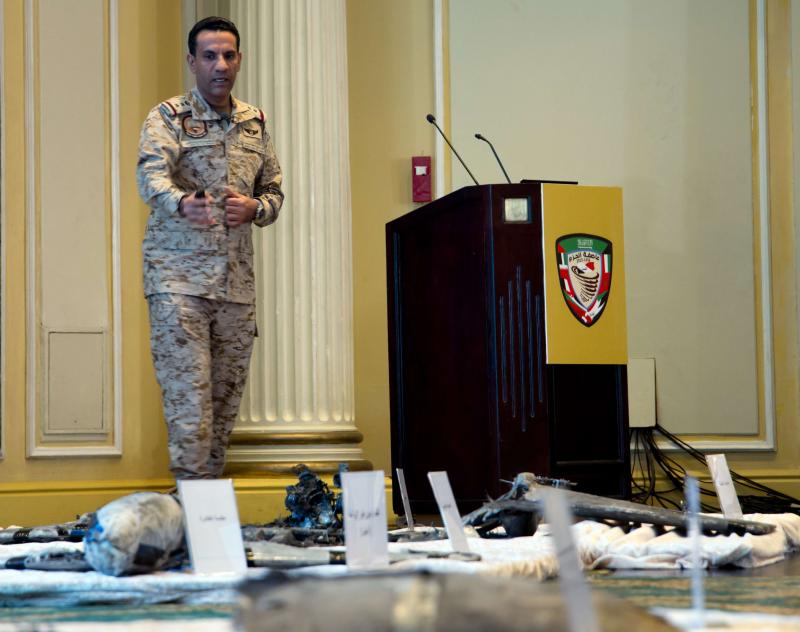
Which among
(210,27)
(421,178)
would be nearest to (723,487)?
(210,27)

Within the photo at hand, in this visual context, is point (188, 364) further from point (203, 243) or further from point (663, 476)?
point (663, 476)

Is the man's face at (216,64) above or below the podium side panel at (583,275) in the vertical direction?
above

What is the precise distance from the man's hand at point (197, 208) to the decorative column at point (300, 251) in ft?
3.33

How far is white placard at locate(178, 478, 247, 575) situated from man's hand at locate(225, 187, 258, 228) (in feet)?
5.16

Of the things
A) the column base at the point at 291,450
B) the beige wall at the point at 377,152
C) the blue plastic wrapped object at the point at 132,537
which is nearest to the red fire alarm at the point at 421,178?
the beige wall at the point at 377,152

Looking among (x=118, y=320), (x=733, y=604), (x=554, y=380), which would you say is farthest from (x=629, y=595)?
(x=118, y=320)

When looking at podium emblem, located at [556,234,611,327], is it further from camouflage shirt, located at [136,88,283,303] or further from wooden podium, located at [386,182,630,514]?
camouflage shirt, located at [136,88,283,303]

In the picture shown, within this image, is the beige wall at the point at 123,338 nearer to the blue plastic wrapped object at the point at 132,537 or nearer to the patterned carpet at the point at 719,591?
the blue plastic wrapped object at the point at 132,537

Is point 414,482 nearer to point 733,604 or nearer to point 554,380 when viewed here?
point 554,380

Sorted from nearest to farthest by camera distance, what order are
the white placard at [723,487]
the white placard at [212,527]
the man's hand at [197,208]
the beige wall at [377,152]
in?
the white placard at [212,527]
the white placard at [723,487]
the man's hand at [197,208]
the beige wall at [377,152]

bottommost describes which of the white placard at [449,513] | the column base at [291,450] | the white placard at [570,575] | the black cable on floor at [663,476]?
the black cable on floor at [663,476]

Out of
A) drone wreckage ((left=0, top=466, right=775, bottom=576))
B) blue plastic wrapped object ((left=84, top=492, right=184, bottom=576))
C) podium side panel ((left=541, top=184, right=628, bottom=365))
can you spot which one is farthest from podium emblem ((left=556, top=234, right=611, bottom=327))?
blue plastic wrapped object ((left=84, top=492, right=184, bottom=576))

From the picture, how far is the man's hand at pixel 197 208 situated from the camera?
10.5ft

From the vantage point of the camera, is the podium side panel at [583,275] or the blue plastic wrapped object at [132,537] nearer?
the blue plastic wrapped object at [132,537]
